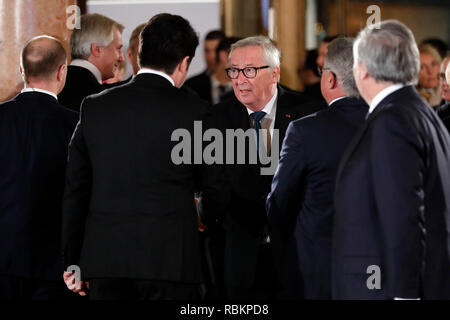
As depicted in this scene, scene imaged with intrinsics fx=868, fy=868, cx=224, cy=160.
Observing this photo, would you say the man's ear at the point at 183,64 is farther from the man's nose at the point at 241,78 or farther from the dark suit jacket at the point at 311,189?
the man's nose at the point at 241,78

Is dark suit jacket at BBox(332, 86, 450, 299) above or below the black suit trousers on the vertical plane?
above

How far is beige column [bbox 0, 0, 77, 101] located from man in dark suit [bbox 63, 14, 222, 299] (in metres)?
1.68

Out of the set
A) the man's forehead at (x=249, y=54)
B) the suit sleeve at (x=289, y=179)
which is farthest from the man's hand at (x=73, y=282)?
the man's forehead at (x=249, y=54)

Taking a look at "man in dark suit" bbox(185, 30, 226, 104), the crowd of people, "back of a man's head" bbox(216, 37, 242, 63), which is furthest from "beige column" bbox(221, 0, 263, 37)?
the crowd of people

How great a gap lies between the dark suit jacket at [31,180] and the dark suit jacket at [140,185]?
0.57 m

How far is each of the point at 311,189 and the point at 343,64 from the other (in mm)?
544

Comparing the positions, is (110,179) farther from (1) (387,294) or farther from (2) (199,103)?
(1) (387,294)

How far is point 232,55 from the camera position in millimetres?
4672

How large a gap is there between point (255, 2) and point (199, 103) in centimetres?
766

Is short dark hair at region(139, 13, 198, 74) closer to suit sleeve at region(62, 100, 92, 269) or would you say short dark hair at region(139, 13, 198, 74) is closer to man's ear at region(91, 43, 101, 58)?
suit sleeve at region(62, 100, 92, 269)

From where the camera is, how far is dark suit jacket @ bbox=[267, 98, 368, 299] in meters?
3.53

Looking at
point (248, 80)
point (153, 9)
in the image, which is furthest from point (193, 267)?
point (153, 9)

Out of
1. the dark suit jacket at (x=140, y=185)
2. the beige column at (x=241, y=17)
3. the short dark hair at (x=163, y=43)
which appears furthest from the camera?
the beige column at (x=241, y=17)

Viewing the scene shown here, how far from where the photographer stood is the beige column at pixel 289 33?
10.2m
